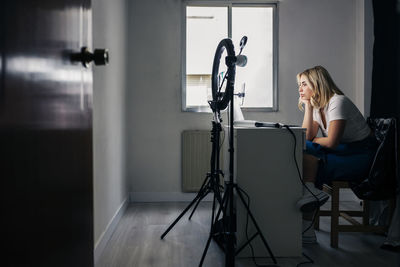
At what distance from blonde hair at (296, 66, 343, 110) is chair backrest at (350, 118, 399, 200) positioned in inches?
17.2

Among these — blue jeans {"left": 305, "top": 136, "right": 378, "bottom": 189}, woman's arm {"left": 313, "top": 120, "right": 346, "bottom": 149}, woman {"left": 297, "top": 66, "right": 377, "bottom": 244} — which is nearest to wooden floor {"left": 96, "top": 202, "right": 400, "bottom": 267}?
woman {"left": 297, "top": 66, "right": 377, "bottom": 244}

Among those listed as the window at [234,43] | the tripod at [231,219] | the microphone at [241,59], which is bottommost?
the tripod at [231,219]

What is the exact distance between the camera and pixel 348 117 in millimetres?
2473

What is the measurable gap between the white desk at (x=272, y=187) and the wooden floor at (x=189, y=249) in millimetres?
110

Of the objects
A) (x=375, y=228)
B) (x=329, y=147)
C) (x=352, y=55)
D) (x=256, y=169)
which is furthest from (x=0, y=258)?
(x=352, y=55)

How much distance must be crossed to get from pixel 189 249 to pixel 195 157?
56.7 inches

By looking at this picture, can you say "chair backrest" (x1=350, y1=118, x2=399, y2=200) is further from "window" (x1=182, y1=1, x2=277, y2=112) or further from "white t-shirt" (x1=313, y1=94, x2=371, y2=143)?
"window" (x1=182, y1=1, x2=277, y2=112)

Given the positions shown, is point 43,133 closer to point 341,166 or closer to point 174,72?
point 341,166

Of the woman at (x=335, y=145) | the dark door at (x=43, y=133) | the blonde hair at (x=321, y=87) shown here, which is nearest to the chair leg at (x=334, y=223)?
the woman at (x=335, y=145)

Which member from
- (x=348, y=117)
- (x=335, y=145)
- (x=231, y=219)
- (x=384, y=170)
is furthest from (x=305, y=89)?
(x=231, y=219)

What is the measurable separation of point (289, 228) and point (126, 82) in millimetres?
2157

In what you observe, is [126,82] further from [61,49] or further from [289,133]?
[61,49]

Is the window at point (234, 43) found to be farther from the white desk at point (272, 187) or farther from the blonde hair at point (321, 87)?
the white desk at point (272, 187)

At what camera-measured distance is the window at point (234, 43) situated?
3.74m
